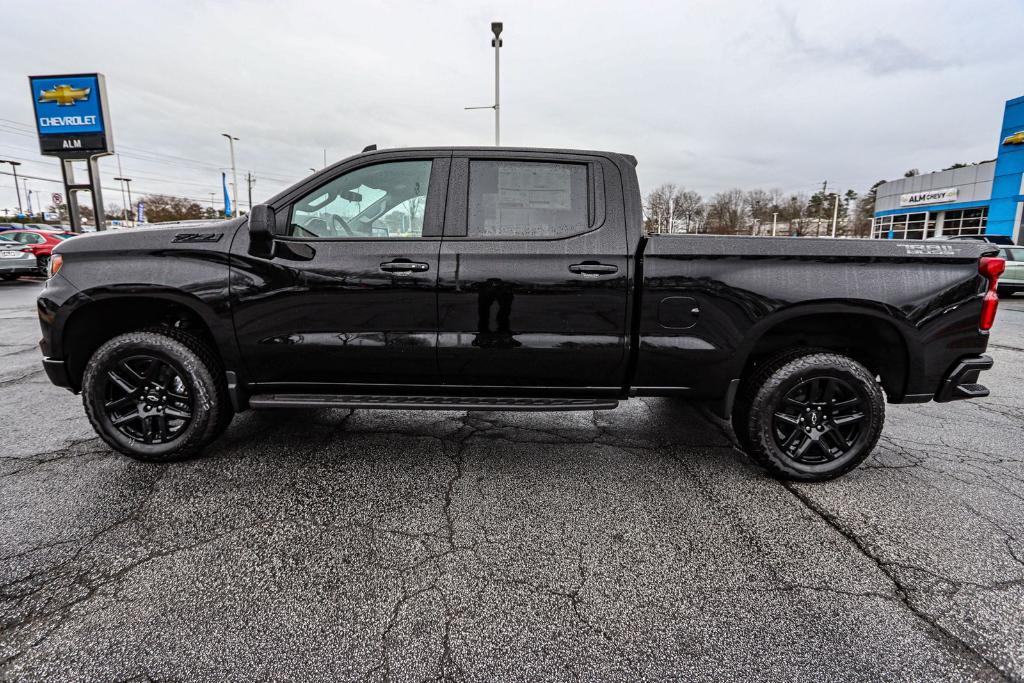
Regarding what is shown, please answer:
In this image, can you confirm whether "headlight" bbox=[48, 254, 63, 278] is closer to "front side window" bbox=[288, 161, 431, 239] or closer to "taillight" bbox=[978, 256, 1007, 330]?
"front side window" bbox=[288, 161, 431, 239]

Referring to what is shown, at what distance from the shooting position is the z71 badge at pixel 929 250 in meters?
2.97

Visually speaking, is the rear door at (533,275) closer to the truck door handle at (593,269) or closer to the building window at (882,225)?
the truck door handle at (593,269)

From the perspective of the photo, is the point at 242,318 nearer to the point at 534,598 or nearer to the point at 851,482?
the point at 534,598

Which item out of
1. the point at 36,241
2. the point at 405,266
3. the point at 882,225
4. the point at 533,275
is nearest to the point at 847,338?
the point at 533,275

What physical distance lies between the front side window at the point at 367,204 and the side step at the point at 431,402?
0.99 metres

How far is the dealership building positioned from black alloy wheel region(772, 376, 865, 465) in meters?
33.3

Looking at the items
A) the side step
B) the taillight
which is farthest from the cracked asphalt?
the taillight

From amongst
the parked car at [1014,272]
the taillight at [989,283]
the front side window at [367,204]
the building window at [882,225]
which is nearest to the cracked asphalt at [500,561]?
the taillight at [989,283]

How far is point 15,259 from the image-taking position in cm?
1513

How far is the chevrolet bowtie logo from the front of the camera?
18.1 metres

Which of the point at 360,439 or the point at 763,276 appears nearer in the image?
the point at 763,276

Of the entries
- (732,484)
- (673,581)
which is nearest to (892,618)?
A: (673,581)

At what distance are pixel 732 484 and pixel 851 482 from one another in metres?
0.75

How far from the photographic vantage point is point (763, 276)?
118 inches
